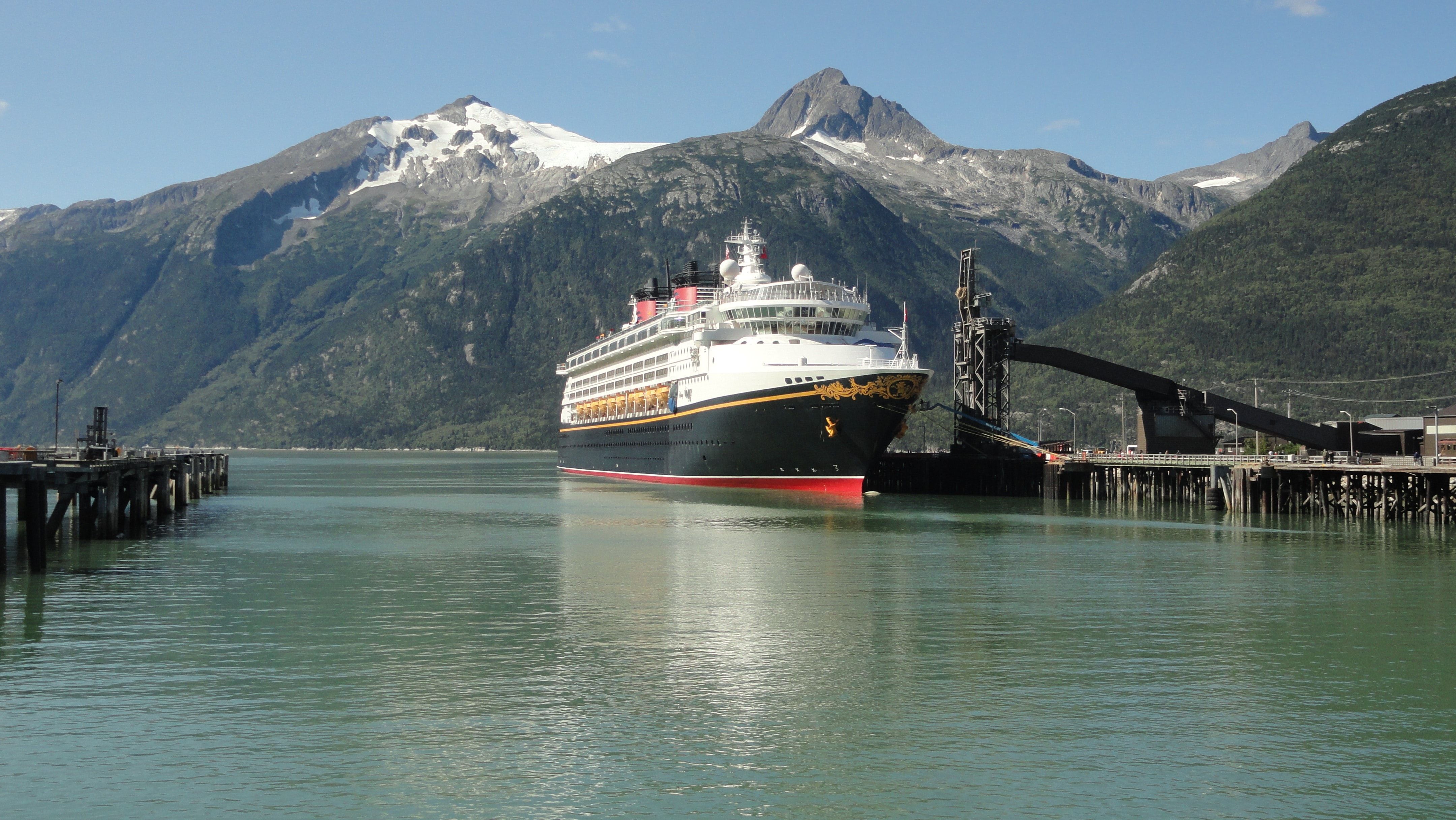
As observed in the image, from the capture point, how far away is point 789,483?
83.5 metres

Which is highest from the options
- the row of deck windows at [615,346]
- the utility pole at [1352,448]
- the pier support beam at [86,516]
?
the row of deck windows at [615,346]

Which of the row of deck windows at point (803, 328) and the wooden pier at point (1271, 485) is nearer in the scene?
the wooden pier at point (1271, 485)

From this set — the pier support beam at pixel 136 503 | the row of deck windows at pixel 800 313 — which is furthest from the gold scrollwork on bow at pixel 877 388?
the pier support beam at pixel 136 503

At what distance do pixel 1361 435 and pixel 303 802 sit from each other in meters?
91.6

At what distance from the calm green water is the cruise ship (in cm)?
2805

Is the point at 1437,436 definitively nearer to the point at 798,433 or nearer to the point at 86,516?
the point at 798,433

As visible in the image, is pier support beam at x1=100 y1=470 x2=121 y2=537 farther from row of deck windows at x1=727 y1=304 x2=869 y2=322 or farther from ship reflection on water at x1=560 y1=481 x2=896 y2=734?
row of deck windows at x1=727 y1=304 x2=869 y2=322

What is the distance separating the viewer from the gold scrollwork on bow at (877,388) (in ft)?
253

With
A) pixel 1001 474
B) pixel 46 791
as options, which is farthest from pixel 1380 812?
pixel 1001 474

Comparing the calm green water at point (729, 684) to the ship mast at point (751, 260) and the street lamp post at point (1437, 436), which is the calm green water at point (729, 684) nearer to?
the street lamp post at point (1437, 436)

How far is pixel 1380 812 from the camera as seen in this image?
57.3ft

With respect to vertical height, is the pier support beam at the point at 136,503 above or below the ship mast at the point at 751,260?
below

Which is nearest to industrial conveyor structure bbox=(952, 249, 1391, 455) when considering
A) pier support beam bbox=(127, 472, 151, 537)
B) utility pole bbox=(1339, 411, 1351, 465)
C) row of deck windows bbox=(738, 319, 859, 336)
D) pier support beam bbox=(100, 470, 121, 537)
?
utility pole bbox=(1339, 411, 1351, 465)

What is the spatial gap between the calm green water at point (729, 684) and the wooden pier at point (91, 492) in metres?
2.14
